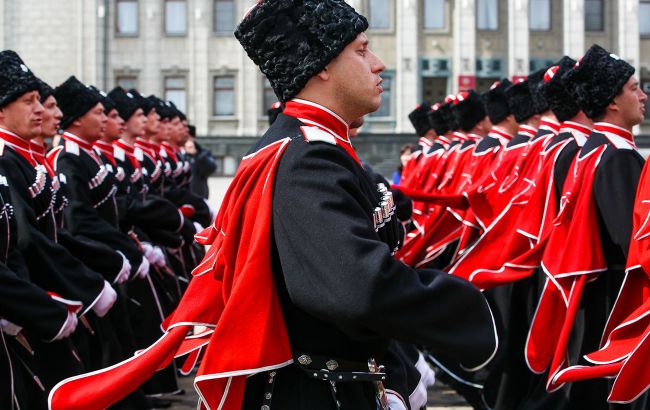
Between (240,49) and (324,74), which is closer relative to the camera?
(324,74)

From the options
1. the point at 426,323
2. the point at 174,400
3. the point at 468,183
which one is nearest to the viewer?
the point at 426,323

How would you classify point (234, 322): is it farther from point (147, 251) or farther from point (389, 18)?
point (389, 18)

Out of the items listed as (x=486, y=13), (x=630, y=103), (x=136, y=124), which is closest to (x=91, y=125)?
(x=136, y=124)

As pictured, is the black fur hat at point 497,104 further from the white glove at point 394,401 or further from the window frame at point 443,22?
the window frame at point 443,22

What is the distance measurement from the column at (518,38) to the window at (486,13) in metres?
0.66

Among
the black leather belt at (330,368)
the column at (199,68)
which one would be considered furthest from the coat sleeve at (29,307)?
the column at (199,68)

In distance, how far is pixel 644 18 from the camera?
44.9 m

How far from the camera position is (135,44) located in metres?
44.4

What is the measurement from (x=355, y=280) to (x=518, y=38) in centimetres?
4194

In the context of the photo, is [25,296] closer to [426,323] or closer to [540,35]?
[426,323]

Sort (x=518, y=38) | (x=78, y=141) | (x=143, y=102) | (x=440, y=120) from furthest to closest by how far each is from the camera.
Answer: (x=518, y=38) < (x=440, y=120) < (x=143, y=102) < (x=78, y=141)

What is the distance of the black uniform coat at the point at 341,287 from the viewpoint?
3088mm

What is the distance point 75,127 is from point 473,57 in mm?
36324

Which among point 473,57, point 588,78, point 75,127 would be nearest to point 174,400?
point 75,127
